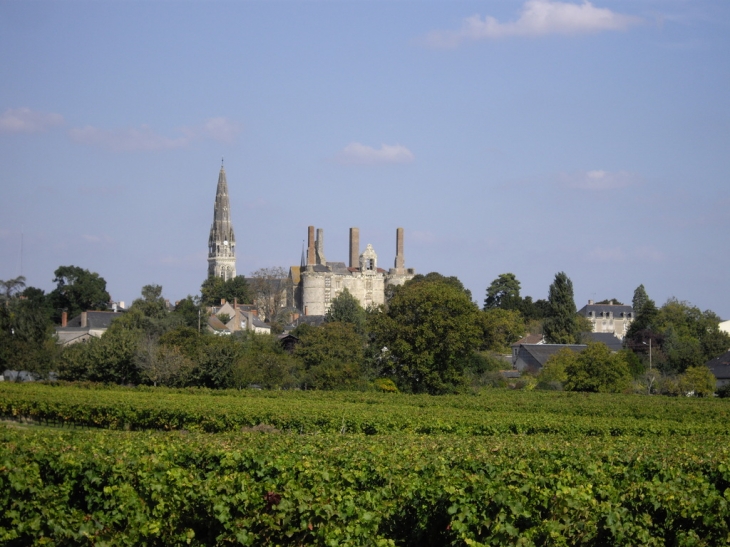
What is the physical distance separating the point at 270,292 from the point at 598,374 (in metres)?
88.9

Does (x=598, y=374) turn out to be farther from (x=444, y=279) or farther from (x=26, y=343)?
(x=444, y=279)

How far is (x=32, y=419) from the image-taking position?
137ft

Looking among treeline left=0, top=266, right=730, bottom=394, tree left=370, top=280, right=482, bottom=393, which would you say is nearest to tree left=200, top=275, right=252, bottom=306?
treeline left=0, top=266, right=730, bottom=394

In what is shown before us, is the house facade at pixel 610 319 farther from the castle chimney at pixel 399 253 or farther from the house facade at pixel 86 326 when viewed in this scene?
the house facade at pixel 86 326

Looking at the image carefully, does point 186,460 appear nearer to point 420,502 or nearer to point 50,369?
point 420,502

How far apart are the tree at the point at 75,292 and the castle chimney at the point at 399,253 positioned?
47860mm

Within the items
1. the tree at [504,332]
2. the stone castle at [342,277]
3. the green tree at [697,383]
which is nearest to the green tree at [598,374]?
the green tree at [697,383]

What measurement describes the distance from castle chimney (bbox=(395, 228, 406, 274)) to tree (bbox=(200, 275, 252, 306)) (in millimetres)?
27794

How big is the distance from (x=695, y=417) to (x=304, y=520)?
30406 mm

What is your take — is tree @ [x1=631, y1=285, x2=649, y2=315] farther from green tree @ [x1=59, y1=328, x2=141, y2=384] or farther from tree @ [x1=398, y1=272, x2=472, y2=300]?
green tree @ [x1=59, y1=328, x2=141, y2=384]

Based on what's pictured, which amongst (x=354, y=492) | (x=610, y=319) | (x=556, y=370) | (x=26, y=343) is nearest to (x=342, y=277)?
(x=610, y=319)

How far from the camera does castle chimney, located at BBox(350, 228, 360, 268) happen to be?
149625mm

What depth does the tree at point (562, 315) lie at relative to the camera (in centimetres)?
11394

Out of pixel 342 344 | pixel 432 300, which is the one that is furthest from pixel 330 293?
pixel 432 300
